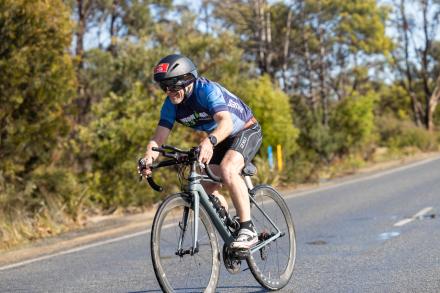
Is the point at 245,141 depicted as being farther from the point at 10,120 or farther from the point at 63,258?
the point at 10,120

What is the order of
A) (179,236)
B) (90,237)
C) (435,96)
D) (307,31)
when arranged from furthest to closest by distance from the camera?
(435,96) → (307,31) → (90,237) → (179,236)

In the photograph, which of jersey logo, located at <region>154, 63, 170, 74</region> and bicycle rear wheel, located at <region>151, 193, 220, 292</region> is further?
jersey logo, located at <region>154, 63, 170, 74</region>

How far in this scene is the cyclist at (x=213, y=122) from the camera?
5391 mm

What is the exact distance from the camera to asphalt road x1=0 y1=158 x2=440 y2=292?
6.59 metres

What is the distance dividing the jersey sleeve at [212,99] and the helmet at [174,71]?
19 cm

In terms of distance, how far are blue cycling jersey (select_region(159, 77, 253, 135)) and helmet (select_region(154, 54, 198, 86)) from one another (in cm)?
20

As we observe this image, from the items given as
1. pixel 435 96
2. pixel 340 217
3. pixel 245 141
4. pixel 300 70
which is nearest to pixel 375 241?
pixel 340 217

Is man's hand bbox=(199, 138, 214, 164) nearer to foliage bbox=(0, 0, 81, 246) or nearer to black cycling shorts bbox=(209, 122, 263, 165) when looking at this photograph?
black cycling shorts bbox=(209, 122, 263, 165)

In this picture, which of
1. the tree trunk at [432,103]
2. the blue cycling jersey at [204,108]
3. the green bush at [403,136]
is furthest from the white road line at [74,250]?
the tree trunk at [432,103]

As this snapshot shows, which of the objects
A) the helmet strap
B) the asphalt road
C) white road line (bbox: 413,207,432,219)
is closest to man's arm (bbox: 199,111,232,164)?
the helmet strap

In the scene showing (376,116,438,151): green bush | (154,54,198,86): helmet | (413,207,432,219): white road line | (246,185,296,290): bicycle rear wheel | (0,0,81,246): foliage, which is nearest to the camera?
(154,54,198,86): helmet

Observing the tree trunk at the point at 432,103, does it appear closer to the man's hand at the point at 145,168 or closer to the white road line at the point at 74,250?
the white road line at the point at 74,250

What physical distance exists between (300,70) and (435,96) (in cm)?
1557

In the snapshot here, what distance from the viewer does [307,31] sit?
4272cm
